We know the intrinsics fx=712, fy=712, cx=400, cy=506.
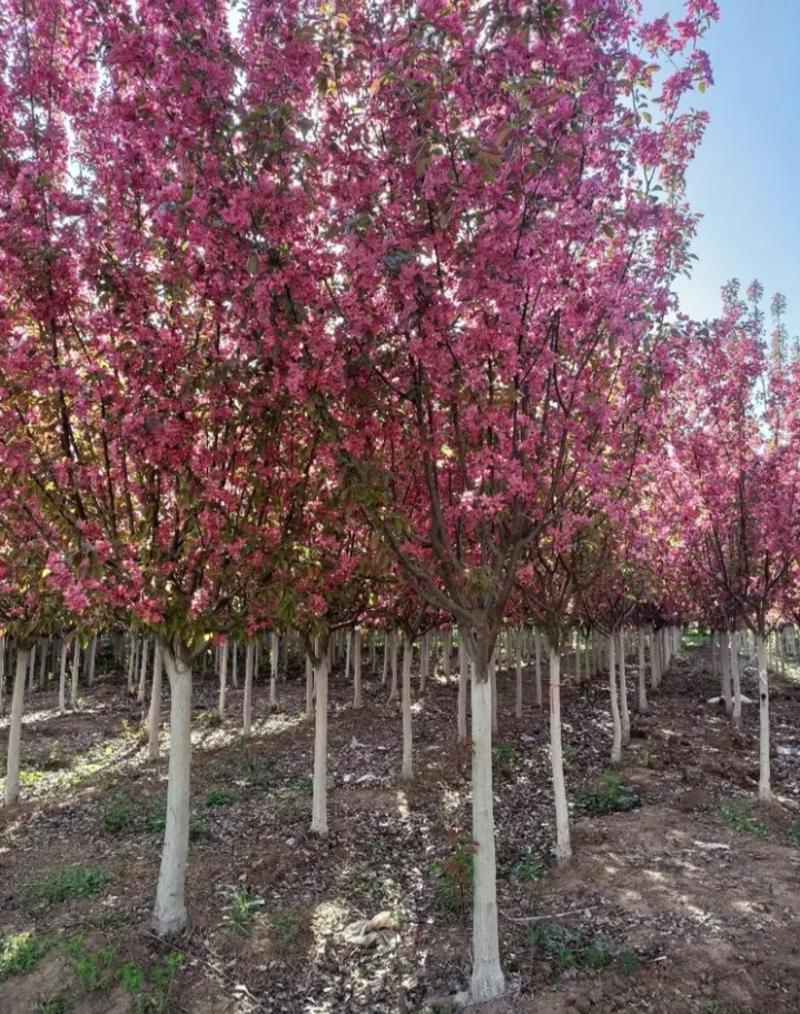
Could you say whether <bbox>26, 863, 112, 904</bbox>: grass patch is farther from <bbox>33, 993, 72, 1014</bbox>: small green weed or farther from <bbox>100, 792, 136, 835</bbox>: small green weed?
<bbox>33, 993, 72, 1014</bbox>: small green weed

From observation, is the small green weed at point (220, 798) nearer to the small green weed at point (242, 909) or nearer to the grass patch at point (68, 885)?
the grass patch at point (68, 885)

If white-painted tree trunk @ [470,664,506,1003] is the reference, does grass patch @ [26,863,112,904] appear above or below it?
below

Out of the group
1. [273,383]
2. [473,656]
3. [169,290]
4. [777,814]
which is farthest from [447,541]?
[777,814]

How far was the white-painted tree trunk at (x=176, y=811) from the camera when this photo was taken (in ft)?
21.4

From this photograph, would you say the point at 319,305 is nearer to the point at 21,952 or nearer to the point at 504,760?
the point at 21,952

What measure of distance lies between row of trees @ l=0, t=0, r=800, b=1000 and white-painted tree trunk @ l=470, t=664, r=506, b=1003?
0.9 inches

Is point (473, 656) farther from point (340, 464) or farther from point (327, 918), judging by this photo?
point (327, 918)

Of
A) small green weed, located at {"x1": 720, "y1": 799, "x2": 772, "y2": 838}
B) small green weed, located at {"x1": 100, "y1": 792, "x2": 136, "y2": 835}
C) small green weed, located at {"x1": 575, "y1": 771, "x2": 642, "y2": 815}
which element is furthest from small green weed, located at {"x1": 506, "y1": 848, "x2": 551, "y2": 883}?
small green weed, located at {"x1": 100, "y1": 792, "x2": 136, "y2": 835}

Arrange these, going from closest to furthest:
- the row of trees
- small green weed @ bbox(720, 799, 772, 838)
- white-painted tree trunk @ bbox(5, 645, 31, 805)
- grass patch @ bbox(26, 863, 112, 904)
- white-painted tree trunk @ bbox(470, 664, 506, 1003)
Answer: the row of trees, white-painted tree trunk @ bbox(470, 664, 506, 1003), grass patch @ bbox(26, 863, 112, 904), small green weed @ bbox(720, 799, 772, 838), white-painted tree trunk @ bbox(5, 645, 31, 805)

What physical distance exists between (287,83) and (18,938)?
24.5ft

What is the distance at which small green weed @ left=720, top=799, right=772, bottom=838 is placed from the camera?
9.04 metres

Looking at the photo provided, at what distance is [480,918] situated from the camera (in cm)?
537

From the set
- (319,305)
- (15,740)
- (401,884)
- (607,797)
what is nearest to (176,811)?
(401,884)

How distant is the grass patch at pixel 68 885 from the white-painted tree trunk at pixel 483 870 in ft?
14.4
